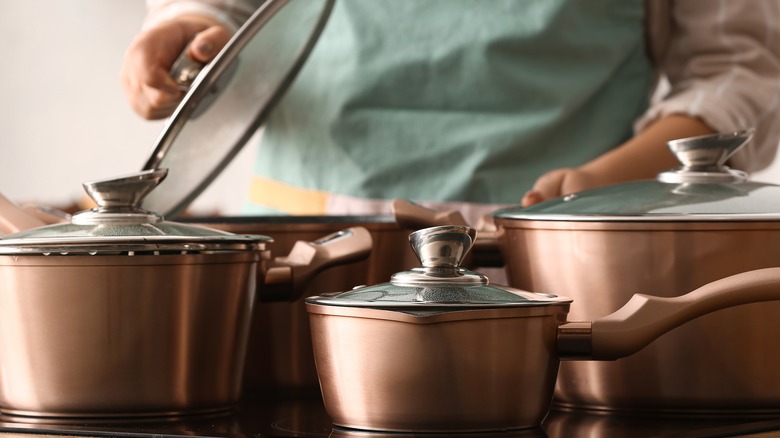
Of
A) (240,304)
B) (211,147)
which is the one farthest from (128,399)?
(211,147)

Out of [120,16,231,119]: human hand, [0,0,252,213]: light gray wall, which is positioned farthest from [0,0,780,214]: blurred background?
[120,16,231,119]: human hand

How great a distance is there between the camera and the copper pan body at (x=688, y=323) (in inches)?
13.1

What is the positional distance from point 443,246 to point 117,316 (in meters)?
0.11

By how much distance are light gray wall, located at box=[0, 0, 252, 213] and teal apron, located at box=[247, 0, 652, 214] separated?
177 cm

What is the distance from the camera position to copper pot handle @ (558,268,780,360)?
11.8 inches

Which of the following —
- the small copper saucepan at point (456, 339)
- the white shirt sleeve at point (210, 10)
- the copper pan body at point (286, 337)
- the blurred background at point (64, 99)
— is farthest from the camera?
the blurred background at point (64, 99)

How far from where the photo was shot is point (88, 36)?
2.55 m

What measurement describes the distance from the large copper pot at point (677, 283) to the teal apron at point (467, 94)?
416 mm

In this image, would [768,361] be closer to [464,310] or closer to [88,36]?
[464,310]

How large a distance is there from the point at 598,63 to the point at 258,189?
1.01 ft

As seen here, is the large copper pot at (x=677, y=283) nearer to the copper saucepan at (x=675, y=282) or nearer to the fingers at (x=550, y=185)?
the copper saucepan at (x=675, y=282)

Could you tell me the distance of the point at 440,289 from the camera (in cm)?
29

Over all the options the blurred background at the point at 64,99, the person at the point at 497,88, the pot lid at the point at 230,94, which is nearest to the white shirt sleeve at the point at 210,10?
the person at the point at 497,88

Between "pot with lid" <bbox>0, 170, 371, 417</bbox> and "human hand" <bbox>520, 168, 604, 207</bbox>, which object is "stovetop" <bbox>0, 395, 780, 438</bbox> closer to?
"pot with lid" <bbox>0, 170, 371, 417</bbox>
